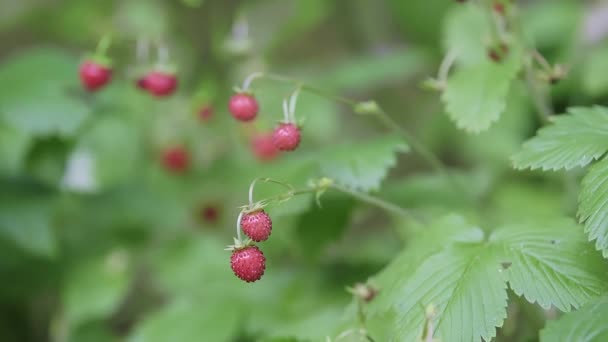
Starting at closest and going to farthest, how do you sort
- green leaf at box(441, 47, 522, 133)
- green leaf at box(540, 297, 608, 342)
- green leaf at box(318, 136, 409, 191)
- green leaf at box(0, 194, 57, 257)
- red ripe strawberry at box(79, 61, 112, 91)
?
green leaf at box(540, 297, 608, 342) < green leaf at box(441, 47, 522, 133) < green leaf at box(318, 136, 409, 191) < red ripe strawberry at box(79, 61, 112, 91) < green leaf at box(0, 194, 57, 257)

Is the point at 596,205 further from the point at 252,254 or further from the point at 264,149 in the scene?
the point at 264,149

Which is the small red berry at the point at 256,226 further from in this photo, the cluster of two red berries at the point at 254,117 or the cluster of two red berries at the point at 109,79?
the cluster of two red berries at the point at 109,79

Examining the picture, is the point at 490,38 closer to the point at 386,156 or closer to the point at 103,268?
the point at 386,156

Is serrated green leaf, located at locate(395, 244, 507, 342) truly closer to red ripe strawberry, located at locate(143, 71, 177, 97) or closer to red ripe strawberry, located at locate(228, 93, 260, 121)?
red ripe strawberry, located at locate(228, 93, 260, 121)

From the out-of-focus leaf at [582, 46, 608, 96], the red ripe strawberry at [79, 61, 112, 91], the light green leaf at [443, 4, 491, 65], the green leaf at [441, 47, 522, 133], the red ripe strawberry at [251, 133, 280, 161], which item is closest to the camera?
the green leaf at [441, 47, 522, 133]

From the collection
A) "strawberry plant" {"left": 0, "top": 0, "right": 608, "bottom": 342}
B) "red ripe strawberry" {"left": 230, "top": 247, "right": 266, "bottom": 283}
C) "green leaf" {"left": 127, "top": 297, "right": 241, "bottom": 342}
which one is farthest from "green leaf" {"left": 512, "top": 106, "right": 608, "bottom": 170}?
"green leaf" {"left": 127, "top": 297, "right": 241, "bottom": 342}

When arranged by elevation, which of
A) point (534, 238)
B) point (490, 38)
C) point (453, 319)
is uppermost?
point (490, 38)

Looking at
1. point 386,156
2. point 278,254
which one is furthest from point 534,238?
point 278,254

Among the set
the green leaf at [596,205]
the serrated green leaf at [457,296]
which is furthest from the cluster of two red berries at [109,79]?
the green leaf at [596,205]
